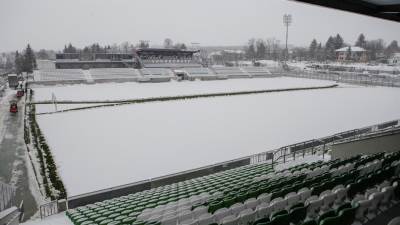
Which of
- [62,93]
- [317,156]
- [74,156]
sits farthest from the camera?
[62,93]

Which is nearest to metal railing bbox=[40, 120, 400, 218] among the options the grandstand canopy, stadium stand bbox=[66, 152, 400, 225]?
stadium stand bbox=[66, 152, 400, 225]

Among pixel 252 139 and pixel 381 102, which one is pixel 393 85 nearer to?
pixel 381 102

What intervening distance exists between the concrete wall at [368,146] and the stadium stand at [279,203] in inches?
116

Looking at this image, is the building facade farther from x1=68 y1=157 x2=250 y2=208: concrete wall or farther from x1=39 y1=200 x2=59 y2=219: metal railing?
x1=39 y1=200 x2=59 y2=219: metal railing

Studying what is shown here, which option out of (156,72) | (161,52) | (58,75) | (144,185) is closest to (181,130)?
(144,185)

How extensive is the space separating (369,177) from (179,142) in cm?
1275

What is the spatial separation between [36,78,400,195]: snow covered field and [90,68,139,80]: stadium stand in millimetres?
24552

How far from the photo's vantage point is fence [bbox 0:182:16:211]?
1013 cm

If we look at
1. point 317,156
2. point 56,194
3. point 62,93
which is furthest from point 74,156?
point 62,93

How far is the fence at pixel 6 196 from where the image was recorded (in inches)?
399

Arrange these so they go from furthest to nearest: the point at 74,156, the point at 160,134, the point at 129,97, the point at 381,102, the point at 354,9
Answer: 1. the point at 129,97
2. the point at 381,102
3. the point at 160,134
4. the point at 74,156
5. the point at 354,9

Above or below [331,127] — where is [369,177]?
above

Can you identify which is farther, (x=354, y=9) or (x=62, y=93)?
(x=62, y=93)

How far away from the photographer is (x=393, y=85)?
1735 inches
